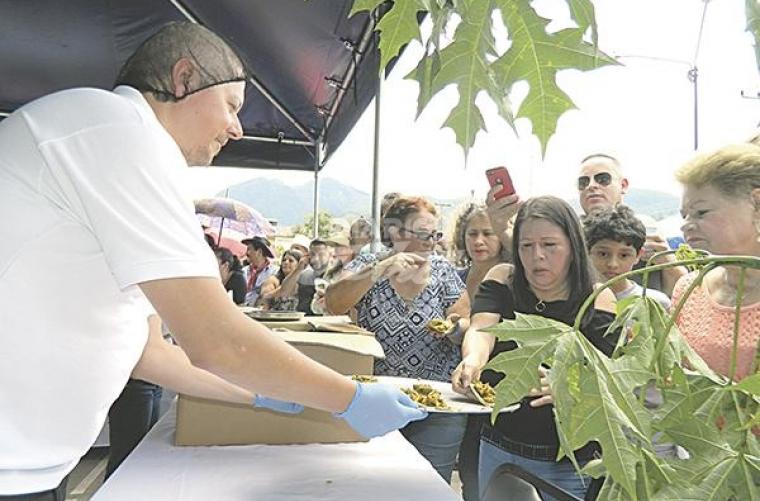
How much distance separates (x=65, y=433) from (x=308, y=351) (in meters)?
0.52

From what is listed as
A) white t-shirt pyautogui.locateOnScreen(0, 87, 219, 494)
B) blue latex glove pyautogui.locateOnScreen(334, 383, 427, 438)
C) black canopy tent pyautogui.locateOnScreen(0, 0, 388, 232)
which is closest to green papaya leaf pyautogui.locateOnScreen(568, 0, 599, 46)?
white t-shirt pyautogui.locateOnScreen(0, 87, 219, 494)

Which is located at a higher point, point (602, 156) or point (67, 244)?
point (602, 156)

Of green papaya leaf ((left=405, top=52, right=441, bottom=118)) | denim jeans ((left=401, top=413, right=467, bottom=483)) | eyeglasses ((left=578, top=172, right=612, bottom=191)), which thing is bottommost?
denim jeans ((left=401, top=413, right=467, bottom=483))

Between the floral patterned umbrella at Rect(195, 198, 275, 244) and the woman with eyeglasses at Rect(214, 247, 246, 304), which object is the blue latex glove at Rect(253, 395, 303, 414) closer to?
the woman with eyeglasses at Rect(214, 247, 246, 304)

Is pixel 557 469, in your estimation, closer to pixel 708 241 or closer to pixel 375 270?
pixel 708 241

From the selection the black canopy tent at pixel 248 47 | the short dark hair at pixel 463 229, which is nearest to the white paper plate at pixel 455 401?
the short dark hair at pixel 463 229

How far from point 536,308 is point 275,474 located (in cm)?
68

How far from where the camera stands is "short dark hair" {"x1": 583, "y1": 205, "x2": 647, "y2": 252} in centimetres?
184

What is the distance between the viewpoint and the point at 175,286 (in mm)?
746

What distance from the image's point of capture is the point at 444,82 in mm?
393

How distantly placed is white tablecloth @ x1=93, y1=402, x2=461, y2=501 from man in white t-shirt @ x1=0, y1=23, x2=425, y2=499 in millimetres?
165

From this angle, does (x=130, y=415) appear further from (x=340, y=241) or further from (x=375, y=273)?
(x=340, y=241)

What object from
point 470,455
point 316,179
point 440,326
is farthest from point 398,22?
point 316,179

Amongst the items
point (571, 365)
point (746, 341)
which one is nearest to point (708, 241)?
point (746, 341)
